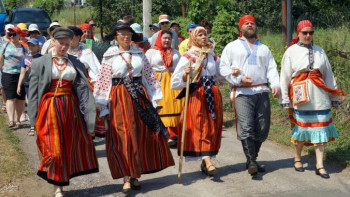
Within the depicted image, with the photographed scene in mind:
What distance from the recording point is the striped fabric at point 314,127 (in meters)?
7.48

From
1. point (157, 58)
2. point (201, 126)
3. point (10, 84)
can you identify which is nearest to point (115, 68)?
point (201, 126)

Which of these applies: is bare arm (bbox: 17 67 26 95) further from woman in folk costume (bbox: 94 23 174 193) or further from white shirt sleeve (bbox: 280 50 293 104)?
white shirt sleeve (bbox: 280 50 293 104)

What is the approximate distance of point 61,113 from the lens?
6625 mm

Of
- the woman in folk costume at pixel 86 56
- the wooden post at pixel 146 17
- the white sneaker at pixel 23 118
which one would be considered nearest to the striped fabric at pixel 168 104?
the woman in folk costume at pixel 86 56

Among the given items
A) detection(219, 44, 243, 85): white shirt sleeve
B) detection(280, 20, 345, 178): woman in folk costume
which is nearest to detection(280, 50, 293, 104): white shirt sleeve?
detection(280, 20, 345, 178): woman in folk costume

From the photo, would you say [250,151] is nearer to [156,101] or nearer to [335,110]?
[156,101]

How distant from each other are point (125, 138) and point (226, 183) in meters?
1.31

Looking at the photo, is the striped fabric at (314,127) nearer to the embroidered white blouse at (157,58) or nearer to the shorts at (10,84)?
the embroidered white blouse at (157,58)

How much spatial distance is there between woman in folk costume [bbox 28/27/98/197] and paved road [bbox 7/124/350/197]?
→ 0.48 meters

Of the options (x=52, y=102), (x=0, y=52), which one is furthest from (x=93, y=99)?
(x=0, y=52)

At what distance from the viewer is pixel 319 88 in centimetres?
746

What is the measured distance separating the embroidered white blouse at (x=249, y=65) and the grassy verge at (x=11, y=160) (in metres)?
2.85

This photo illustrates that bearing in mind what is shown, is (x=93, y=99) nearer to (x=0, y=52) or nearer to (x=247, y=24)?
(x=247, y=24)

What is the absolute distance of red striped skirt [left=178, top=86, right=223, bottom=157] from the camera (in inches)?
291
